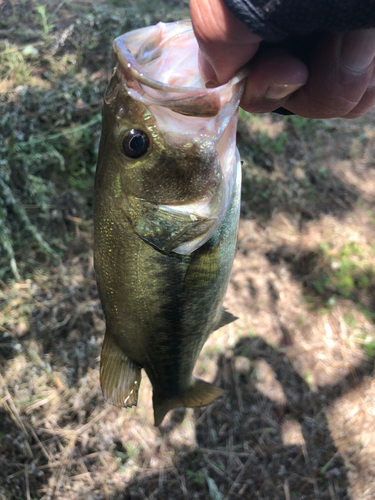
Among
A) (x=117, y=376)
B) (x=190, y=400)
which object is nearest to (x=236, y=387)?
(x=190, y=400)

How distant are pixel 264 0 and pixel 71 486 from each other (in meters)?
3.04

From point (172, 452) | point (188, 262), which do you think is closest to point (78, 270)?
point (172, 452)

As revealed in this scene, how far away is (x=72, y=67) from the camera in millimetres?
3354

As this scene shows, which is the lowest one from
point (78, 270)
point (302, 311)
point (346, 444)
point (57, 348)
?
point (346, 444)

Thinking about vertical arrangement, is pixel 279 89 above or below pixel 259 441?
above

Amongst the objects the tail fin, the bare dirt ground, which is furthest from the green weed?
the tail fin

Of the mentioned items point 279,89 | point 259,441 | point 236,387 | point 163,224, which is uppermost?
point 279,89

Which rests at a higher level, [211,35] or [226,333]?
[211,35]

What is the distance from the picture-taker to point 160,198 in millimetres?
1066

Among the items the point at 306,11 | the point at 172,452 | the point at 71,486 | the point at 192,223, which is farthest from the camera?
the point at 172,452

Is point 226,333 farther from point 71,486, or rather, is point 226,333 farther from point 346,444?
point 71,486

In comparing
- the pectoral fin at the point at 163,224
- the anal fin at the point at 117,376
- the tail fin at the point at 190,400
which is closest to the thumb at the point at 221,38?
the pectoral fin at the point at 163,224

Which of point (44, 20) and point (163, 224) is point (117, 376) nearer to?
point (163, 224)

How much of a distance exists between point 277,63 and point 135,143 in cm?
48
